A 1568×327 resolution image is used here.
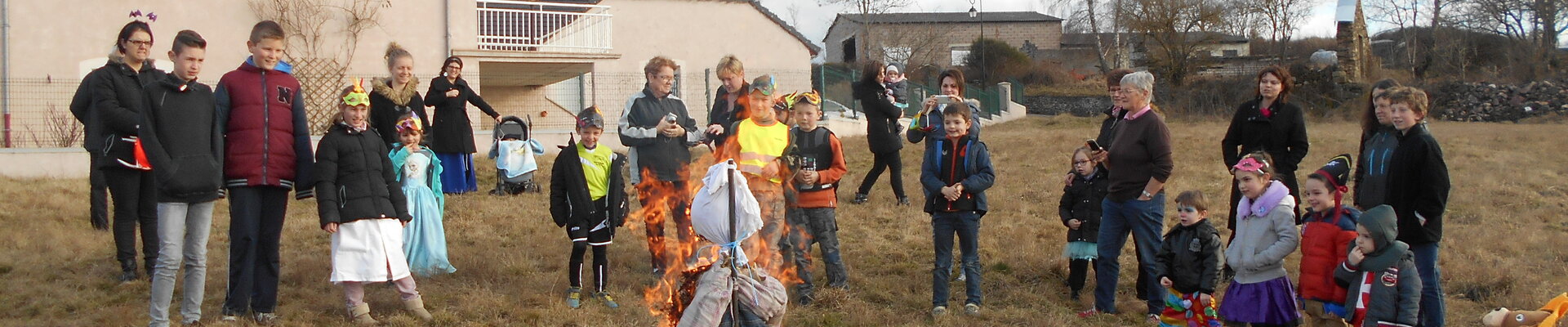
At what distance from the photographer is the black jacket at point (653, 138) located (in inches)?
265

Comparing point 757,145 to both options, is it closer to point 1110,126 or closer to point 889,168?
point 1110,126

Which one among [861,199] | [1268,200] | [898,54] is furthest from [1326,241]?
[898,54]

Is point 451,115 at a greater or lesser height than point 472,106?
lesser

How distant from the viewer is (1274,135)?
23.0 ft

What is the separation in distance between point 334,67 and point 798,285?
14.9m

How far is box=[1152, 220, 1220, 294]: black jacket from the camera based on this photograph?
581 cm

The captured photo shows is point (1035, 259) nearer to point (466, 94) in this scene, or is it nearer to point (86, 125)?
point (466, 94)

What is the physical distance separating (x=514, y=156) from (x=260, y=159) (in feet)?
19.2

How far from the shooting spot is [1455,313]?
6.69 m

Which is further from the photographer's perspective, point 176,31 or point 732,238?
point 176,31

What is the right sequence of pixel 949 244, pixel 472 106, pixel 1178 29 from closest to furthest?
1. pixel 949 244
2. pixel 472 106
3. pixel 1178 29

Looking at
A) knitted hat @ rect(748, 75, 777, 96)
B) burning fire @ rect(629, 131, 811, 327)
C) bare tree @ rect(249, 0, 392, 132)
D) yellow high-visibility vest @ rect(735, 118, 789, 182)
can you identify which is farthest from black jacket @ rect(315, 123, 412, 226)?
bare tree @ rect(249, 0, 392, 132)

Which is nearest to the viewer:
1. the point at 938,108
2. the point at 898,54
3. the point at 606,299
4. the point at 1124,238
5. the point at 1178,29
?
the point at 1124,238

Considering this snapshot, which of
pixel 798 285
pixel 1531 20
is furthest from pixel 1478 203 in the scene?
pixel 1531 20
